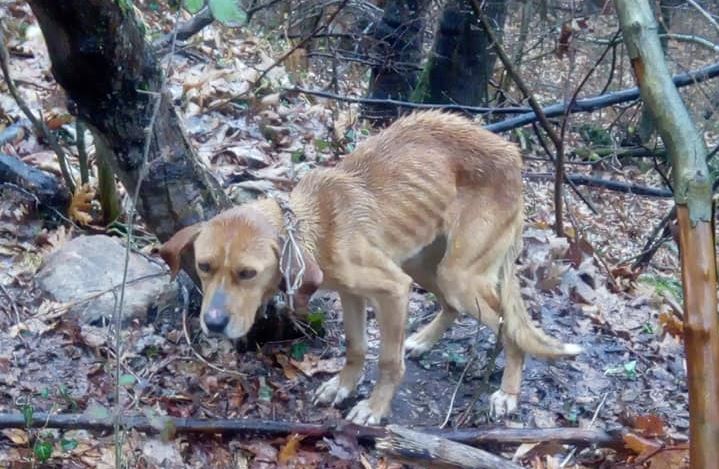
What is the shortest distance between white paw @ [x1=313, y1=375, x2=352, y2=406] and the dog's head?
110 cm

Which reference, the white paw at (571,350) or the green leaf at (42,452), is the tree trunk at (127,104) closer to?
the green leaf at (42,452)

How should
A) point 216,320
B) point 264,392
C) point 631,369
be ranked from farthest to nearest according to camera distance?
point 631,369 → point 264,392 → point 216,320

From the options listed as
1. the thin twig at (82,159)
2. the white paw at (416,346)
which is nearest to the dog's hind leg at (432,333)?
the white paw at (416,346)

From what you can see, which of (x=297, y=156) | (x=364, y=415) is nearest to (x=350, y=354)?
(x=364, y=415)

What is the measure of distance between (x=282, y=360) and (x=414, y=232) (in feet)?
3.86

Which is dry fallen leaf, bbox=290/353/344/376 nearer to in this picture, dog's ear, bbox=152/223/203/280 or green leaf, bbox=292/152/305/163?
dog's ear, bbox=152/223/203/280

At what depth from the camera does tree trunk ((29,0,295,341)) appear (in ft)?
15.3

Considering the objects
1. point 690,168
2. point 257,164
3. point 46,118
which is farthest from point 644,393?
point 46,118

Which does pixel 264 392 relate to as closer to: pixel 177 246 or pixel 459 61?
pixel 177 246

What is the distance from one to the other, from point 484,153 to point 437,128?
1.12 ft

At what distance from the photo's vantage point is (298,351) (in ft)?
19.9

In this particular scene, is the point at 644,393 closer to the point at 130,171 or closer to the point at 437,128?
the point at 437,128

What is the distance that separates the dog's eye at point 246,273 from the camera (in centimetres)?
460

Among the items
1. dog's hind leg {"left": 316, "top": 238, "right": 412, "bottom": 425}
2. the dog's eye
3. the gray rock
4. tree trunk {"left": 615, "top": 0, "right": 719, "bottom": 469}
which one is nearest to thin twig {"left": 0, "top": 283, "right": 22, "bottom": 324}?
the gray rock
